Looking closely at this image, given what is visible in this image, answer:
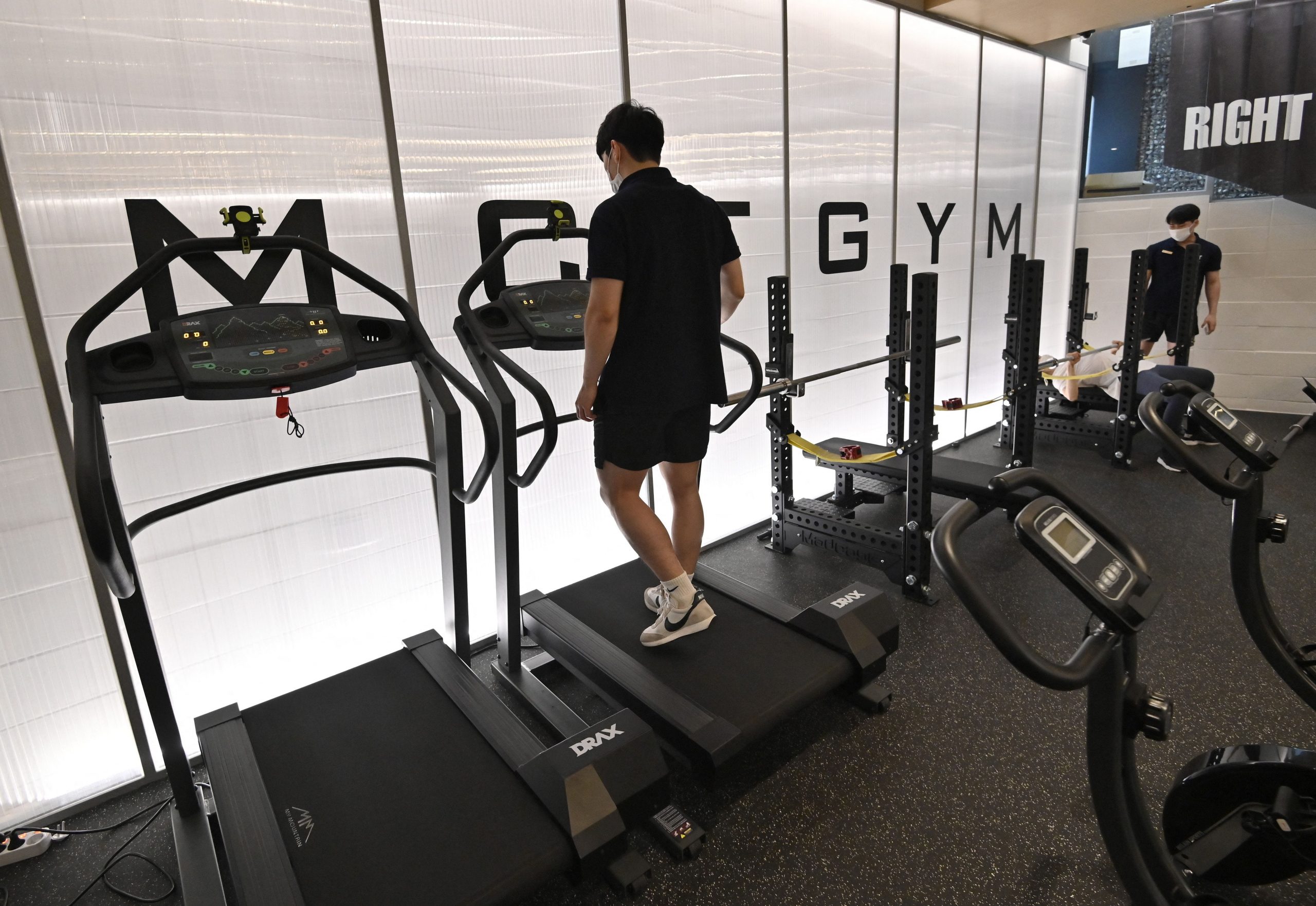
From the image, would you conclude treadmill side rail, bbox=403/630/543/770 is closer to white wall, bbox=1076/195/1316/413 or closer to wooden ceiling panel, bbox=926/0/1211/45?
wooden ceiling panel, bbox=926/0/1211/45

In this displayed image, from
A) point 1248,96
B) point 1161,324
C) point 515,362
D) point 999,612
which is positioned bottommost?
point 1161,324

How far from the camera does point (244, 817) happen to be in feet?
5.90

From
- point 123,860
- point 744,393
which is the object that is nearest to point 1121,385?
point 744,393

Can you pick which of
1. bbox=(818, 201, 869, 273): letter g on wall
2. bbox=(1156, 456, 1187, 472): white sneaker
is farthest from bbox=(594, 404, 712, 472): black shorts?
bbox=(1156, 456, 1187, 472): white sneaker

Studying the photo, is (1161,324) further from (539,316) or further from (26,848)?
(26,848)

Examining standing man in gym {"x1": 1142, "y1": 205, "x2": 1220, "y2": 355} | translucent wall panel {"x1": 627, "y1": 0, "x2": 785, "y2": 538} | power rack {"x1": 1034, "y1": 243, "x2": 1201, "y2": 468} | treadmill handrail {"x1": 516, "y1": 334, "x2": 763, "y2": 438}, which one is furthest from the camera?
standing man in gym {"x1": 1142, "y1": 205, "x2": 1220, "y2": 355}

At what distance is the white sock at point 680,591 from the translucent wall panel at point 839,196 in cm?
198

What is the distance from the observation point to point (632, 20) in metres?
3.12

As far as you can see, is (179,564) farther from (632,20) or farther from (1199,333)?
(1199,333)

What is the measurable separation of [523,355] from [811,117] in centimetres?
215

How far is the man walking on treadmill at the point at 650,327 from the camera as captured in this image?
2.08m

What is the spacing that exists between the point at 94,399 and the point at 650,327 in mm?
1355

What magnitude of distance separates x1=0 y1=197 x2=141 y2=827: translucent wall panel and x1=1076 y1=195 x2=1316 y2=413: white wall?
733 centimetres

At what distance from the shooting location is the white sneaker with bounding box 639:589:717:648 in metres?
2.52
